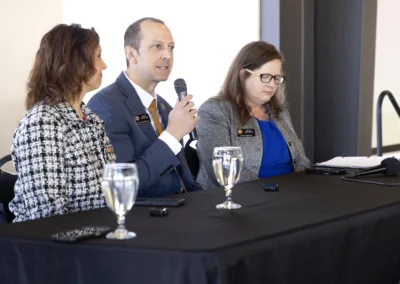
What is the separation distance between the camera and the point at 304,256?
68.4 inches

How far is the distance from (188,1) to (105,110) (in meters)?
2.11

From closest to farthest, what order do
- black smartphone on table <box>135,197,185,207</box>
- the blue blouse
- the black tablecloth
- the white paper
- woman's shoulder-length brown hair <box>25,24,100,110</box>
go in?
the black tablecloth
black smartphone on table <box>135,197,185,207</box>
woman's shoulder-length brown hair <box>25,24,100,110</box>
the white paper
the blue blouse

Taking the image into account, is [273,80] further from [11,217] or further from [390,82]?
[390,82]

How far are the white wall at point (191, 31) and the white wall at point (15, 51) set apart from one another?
1.93 feet

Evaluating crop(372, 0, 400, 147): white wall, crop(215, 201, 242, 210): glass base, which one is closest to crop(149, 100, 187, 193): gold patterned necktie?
crop(215, 201, 242, 210): glass base

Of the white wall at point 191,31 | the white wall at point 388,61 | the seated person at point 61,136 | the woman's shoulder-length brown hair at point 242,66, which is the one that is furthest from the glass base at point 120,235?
the white wall at point 388,61

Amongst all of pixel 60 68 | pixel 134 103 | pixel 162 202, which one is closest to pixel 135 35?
pixel 134 103

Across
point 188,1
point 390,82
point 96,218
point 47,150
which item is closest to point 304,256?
point 96,218

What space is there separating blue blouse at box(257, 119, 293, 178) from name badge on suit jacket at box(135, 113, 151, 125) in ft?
2.14

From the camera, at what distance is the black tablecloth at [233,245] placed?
4.87ft

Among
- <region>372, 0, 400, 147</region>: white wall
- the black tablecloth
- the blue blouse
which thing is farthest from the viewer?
<region>372, 0, 400, 147</region>: white wall

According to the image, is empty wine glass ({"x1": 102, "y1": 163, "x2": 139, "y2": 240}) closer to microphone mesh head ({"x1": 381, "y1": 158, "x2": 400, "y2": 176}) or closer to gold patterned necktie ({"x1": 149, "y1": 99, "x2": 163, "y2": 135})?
gold patterned necktie ({"x1": 149, "y1": 99, "x2": 163, "y2": 135})

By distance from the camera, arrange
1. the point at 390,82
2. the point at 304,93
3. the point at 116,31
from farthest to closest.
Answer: the point at 390,82 < the point at 304,93 < the point at 116,31

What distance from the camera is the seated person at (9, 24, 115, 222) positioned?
81.2 inches
